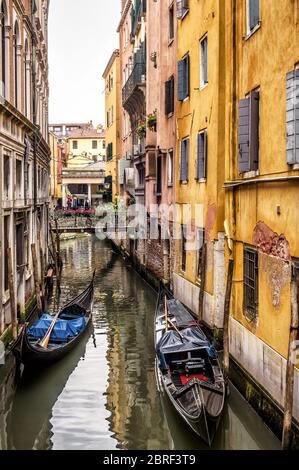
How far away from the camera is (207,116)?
13.9 meters

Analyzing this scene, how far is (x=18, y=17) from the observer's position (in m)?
15.3

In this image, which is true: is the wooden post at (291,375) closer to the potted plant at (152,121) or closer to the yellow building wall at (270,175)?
the yellow building wall at (270,175)

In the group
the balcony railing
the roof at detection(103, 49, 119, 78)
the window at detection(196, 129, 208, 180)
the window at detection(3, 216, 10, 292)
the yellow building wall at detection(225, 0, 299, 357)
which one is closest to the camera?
the yellow building wall at detection(225, 0, 299, 357)

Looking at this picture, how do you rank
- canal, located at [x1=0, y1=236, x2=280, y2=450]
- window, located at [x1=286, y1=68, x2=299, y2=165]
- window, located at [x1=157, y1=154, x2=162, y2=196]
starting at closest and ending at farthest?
window, located at [x1=286, y1=68, x2=299, y2=165] < canal, located at [x1=0, y1=236, x2=280, y2=450] < window, located at [x1=157, y1=154, x2=162, y2=196]

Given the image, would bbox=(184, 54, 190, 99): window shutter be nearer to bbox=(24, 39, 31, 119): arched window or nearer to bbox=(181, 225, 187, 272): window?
bbox=(181, 225, 187, 272): window

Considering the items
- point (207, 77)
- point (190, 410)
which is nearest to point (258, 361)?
point (190, 410)

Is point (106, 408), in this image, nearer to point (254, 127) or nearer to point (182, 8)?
point (254, 127)

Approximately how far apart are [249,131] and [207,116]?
12.5 ft

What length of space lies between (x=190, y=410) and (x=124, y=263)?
22.2m

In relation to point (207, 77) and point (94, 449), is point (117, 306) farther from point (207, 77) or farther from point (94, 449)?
point (94, 449)

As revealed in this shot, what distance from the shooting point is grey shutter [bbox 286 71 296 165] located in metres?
8.16

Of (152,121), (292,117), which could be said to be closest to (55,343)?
(292,117)

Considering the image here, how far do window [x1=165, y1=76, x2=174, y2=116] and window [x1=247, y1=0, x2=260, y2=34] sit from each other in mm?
7270
